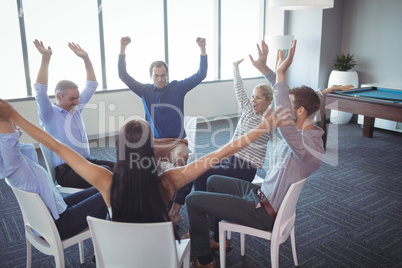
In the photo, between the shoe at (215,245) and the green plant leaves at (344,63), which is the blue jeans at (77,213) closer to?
the shoe at (215,245)

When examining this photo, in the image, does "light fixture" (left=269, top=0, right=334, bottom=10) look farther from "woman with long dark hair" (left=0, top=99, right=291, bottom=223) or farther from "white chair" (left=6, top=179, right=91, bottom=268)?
"white chair" (left=6, top=179, right=91, bottom=268)

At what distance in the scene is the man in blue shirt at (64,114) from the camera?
267 centimetres

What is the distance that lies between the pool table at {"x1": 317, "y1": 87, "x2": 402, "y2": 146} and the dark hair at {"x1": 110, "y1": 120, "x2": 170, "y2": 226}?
138 inches

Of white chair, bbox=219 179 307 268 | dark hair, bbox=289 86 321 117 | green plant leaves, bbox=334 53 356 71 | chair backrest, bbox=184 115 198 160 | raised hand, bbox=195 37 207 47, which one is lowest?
white chair, bbox=219 179 307 268

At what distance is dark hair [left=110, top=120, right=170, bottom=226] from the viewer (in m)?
1.58

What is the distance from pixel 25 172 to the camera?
75.5 inches

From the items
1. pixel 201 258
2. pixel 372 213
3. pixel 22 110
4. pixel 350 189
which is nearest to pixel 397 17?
pixel 350 189

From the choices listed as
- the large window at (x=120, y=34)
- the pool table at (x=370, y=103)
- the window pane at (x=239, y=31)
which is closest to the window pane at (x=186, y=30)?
the large window at (x=120, y=34)

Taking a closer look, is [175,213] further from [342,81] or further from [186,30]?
[342,81]

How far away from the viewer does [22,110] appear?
504 centimetres

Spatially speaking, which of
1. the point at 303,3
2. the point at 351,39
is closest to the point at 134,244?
the point at 303,3

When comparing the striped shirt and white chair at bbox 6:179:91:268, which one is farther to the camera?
the striped shirt

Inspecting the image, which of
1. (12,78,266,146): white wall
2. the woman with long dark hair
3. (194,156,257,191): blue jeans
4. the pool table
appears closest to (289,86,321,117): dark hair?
the woman with long dark hair

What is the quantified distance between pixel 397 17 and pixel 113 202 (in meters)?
6.21
